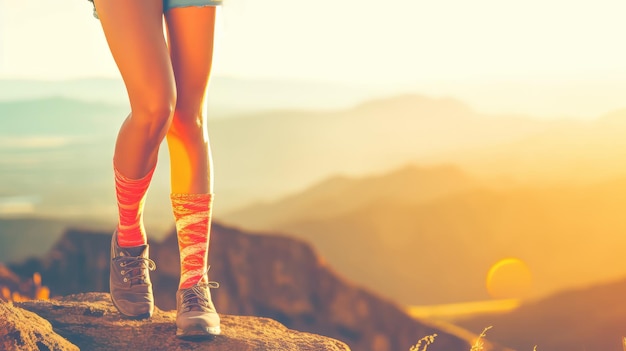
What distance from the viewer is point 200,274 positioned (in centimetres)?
349

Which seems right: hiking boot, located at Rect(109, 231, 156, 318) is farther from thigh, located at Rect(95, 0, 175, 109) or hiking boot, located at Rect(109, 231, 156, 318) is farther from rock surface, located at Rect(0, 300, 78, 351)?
thigh, located at Rect(95, 0, 175, 109)

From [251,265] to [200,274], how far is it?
1059 centimetres

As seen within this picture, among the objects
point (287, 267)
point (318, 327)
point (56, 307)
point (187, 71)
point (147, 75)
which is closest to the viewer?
point (147, 75)

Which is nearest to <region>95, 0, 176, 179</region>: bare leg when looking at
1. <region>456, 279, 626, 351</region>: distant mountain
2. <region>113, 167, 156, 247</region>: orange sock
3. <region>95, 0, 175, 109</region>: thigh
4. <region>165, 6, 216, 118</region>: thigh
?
<region>95, 0, 175, 109</region>: thigh

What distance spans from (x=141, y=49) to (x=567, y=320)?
34.1ft

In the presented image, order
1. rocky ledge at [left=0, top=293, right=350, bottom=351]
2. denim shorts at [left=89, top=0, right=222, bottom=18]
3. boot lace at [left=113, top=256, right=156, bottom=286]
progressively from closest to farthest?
rocky ledge at [left=0, top=293, right=350, bottom=351], denim shorts at [left=89, top=0, right=222, bottom=18], boot lace at [left=113, top=256, right=156, bottom=286]

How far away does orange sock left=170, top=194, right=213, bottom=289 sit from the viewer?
11.2 feet

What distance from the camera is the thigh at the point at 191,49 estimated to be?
10.7 ft

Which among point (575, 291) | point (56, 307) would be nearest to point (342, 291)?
point (575, 291)

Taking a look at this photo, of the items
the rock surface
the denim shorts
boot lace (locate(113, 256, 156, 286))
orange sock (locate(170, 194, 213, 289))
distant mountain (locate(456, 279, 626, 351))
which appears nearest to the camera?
the rock surface

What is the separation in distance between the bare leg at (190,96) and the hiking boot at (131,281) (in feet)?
1.23

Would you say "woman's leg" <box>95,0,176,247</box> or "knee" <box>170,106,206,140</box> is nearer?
"woman's leg" <box>95,0,176,247</box>

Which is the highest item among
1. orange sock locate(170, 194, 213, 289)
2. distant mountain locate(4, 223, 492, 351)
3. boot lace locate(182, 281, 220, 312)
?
orange sock locate(170, 194, 213, 289)

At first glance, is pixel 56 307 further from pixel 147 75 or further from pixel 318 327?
pixel 318 327
